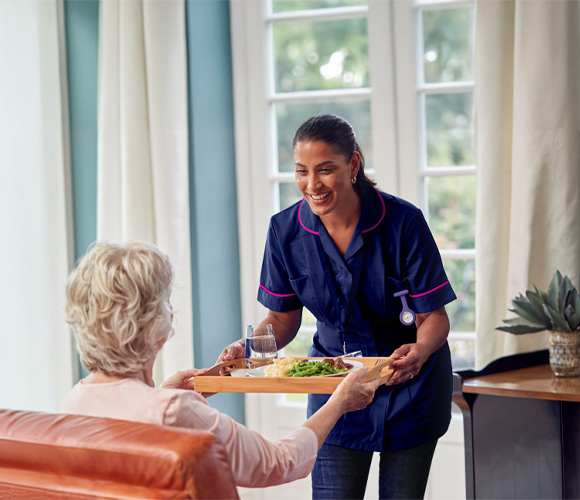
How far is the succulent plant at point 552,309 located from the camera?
98.1 inches

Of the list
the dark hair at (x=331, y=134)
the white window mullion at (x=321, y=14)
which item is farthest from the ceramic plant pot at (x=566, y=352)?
the white window mullion at (x=321, y=14)

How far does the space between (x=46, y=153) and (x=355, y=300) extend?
1786 millimetres

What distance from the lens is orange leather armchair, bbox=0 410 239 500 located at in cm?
126

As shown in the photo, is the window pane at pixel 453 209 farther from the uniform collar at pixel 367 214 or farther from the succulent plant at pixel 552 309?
the uniform collar at pixel 367 214

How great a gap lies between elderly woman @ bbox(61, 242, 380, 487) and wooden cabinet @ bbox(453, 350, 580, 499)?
1.21 m

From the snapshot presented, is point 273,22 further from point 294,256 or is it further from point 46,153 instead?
point 294,256

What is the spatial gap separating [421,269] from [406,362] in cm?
29

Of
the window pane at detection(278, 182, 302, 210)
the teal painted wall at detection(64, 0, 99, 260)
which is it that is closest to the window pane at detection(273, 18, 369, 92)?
the window pane at detection(278, 182, 302, 210)

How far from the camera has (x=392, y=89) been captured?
3275 millimetres

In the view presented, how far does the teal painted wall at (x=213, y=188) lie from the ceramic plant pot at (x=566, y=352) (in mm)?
1541

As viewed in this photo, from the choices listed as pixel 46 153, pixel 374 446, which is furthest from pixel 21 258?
pixel 374 446

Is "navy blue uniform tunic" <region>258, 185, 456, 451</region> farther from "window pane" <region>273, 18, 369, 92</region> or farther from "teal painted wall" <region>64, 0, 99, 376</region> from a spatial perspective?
"teal painted wall" <region>64, 0, 99, 376</region>

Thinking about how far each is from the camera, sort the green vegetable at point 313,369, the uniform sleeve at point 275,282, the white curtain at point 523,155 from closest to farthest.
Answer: the green vegetable at point 313,369
the uniform sleeve at point 275,282
the white curtain at point 523,155

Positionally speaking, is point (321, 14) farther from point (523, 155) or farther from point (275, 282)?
point (275, 282)
